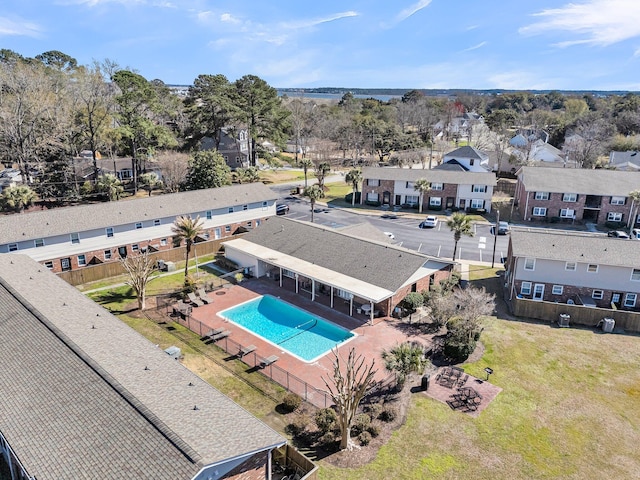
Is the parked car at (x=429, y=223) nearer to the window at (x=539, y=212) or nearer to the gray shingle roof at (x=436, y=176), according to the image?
the gray shingle roof at (x=436, y=176)

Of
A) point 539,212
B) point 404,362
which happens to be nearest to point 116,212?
point 404,362

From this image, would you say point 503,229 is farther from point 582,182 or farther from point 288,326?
point 288,326

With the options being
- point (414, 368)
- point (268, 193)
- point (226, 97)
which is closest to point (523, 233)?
point (414, 368)

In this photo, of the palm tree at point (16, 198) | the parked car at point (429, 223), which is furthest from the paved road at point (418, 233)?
the palm tree at point (16, 198)

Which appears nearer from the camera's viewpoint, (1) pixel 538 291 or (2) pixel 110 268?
(1) pixel 538 291

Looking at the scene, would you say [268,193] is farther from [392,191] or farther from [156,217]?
[392,191]
